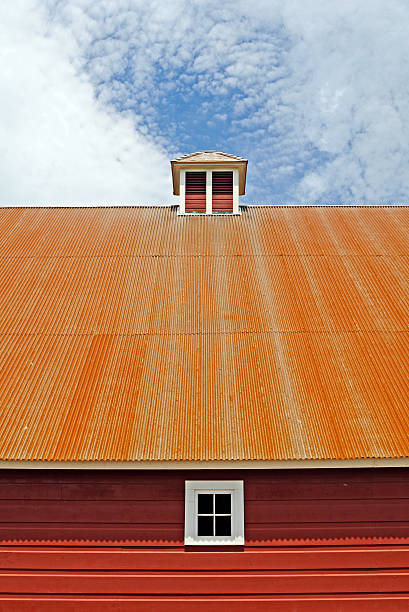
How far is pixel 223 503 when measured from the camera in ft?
22.9

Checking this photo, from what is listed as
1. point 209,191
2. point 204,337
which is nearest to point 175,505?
point 204,337

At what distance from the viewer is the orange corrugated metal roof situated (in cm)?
694

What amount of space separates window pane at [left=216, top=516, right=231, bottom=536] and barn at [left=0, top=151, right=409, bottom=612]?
0.02 m

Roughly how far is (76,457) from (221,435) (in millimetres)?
2404

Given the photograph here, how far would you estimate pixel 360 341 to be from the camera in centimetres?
880

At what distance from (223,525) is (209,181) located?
11.0 meters

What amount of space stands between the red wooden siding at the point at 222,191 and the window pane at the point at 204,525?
33.0 ft

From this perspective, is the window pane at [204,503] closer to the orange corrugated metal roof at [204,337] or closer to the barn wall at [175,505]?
the barn wall at [175,505]

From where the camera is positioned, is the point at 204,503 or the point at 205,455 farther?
the point at 204,503
